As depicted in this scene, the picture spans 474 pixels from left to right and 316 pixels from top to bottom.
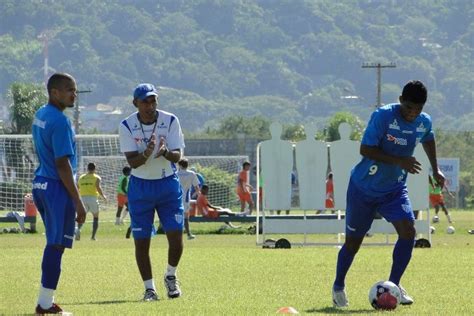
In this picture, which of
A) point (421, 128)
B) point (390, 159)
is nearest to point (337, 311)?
point (390, 159)

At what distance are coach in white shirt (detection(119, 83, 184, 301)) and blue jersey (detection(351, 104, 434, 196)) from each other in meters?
1.90

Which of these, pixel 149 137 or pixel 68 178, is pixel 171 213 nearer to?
pixel 149 137

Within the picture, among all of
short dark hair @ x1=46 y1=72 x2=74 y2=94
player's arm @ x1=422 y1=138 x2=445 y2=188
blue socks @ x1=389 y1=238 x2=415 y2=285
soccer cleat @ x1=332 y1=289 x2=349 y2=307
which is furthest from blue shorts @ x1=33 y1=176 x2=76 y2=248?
player's arm @ x1=422 y1=138 x2=445 y2=188

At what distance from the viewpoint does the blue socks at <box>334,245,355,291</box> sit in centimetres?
1295

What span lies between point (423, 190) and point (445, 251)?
278cm

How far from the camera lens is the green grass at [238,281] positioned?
1263 cm

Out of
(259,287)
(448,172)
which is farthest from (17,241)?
(448,172)

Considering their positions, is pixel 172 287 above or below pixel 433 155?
below

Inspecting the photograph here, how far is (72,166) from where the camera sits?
1166cm

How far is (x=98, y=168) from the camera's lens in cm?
5922

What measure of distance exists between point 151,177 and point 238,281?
104 inches

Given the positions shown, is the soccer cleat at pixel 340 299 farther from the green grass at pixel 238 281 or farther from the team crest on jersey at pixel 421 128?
the team crest on jersey at pixel 421 128

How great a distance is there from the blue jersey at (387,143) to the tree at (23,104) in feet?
288

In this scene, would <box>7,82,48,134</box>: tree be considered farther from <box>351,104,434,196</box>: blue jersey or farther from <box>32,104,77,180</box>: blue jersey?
<box>32,104,77,180</box>: blue jersey
